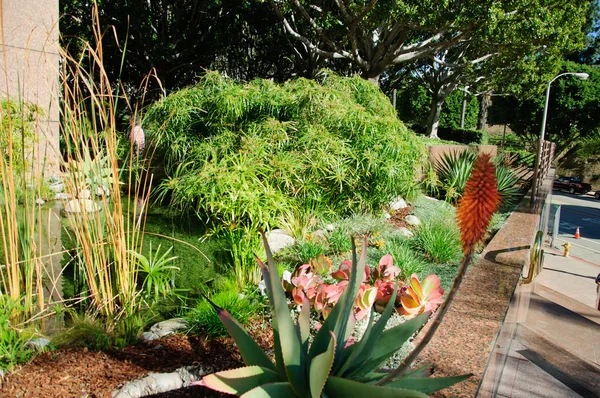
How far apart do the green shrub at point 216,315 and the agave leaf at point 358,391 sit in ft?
4.22

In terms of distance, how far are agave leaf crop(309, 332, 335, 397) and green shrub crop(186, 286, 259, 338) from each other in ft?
4.53

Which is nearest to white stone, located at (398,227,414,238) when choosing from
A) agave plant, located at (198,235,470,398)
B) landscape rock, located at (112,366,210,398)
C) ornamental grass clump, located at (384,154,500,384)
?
landscape rock, located at (112,366,210,398)

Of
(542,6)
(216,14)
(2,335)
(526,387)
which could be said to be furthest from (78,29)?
(526,387)

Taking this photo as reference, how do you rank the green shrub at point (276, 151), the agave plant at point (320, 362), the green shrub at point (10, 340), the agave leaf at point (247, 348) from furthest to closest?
1. the green shrub at point (276, 151)
2. the green shrub at point (10, 340)
3. the agave leaf at point (247, 348)
4. the agave plant at point (320, 362)

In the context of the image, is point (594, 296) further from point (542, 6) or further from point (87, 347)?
point (87, 347)

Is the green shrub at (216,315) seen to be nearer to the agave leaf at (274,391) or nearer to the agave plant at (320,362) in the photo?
the agave plant at (320,362)

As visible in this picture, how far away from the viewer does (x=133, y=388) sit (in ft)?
7.05

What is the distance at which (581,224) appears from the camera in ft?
60.4

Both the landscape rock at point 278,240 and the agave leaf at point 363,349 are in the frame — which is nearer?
the agave leaf at point 363,349

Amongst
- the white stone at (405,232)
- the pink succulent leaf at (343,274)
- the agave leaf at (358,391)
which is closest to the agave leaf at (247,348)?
the agave leaf at (358,391)

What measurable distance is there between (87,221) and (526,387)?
3173mm

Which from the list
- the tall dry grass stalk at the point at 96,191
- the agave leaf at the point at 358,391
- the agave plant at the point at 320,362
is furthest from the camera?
the tall dry grass stalk at the point at 96,191

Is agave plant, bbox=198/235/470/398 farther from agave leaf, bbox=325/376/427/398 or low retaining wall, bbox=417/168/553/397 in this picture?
low retaining wall, bbox=417/168/553/397

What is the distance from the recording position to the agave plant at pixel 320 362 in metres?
1.50
